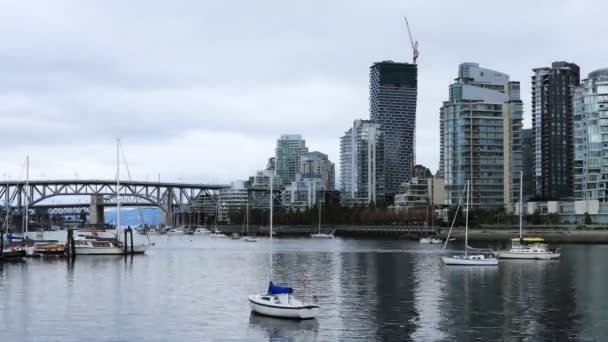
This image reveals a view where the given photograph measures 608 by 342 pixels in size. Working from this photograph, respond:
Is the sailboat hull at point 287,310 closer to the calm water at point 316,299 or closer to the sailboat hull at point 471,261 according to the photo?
the calm water at point 316,299

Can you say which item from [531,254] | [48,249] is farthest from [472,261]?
[48,249]

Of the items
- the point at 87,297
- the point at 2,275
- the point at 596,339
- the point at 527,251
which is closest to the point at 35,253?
the point at 2,275

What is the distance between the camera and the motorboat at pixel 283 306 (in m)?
54.2

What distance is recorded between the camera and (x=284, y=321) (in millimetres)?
54438

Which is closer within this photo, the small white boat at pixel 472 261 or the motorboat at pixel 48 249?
the small white boat at pixel 472 261

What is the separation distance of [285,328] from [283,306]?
253 cm

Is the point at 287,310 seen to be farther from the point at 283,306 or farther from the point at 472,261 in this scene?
the point at 472,261

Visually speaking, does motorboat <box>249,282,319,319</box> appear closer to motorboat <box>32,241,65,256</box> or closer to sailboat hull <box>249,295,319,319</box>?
sailboat hull <box>249,295,319,319</box>

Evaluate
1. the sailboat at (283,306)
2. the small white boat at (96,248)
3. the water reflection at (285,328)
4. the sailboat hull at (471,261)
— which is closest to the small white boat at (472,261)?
the sailboat hull at (471,261)

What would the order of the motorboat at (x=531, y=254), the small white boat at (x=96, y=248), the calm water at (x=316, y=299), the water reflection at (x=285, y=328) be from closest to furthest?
the water reflection at (x=285, y=328) < the calm water at (x=316, y=299) < the motorboat at (x=531, y=254) < the small white boat at (x=96, y=248)

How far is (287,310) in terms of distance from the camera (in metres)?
54.4

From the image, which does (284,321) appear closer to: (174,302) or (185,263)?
(174,302)

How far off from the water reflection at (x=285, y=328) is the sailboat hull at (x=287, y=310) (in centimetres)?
33

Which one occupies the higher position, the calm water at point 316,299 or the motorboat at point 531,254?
the motorboat at point 531,254
